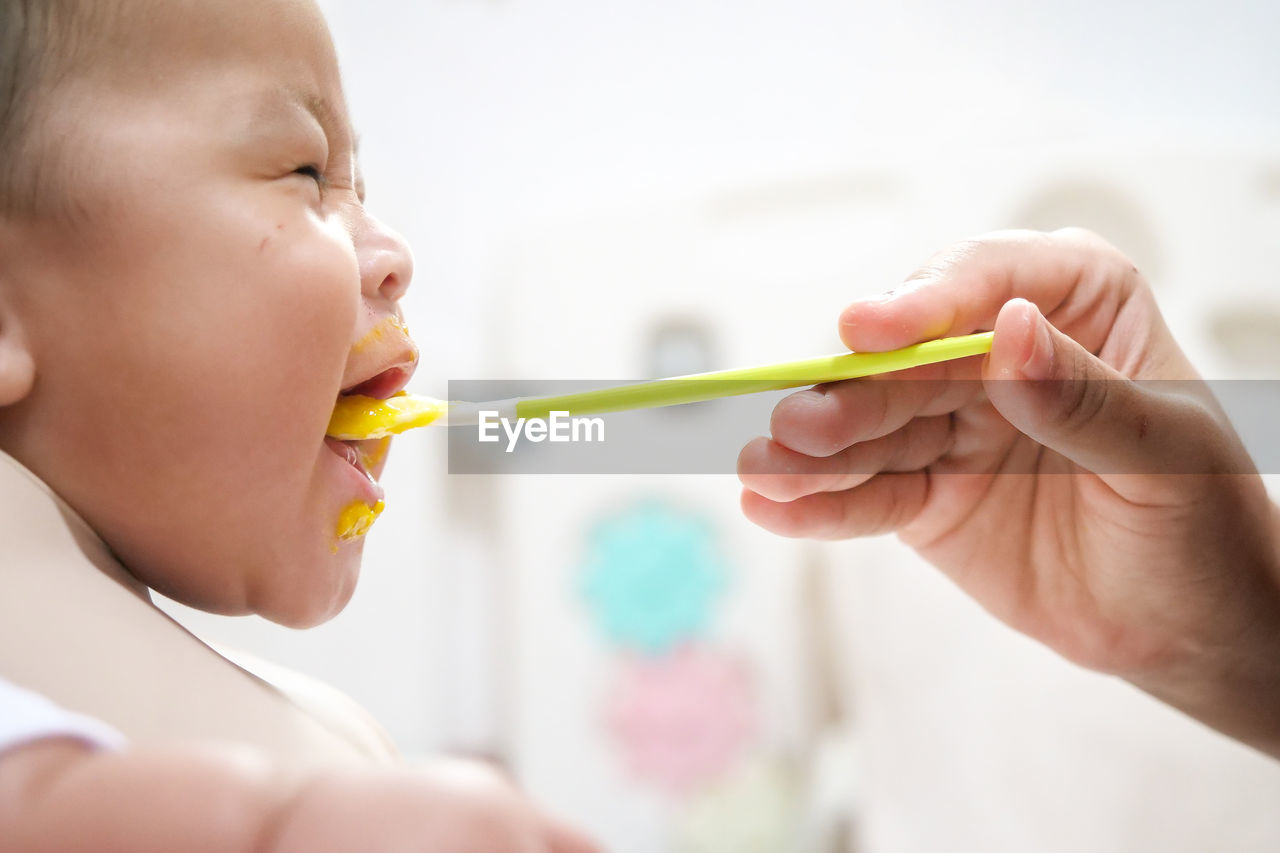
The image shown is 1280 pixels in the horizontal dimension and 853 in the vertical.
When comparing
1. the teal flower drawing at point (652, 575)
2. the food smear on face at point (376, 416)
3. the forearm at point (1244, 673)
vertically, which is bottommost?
the teal flower drawing at point (652, 575)

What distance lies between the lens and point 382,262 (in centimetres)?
50

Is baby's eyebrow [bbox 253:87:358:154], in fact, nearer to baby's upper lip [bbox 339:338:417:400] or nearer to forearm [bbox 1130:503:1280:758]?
baby's upper lip [bbox 339:338:417:400]

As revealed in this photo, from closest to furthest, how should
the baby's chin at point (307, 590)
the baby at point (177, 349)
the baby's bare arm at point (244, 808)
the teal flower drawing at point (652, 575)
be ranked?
1. the baby's bare arm at point (244, 808)
2. the baby at point (177, 349)
3. the baby's chin at point (307, 590)
4. the teal flower drawing at point (652, 575)

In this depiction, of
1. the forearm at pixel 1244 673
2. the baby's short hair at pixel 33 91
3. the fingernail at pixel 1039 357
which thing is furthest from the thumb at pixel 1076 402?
the baby's short hair at pixel 33 91

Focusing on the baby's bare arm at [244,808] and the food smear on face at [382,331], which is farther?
the food smear on face at [382,331]

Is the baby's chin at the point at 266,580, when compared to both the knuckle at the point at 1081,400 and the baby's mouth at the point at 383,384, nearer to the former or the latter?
the baby's mouth at the point at 383,384

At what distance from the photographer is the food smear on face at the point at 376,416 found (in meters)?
0.49

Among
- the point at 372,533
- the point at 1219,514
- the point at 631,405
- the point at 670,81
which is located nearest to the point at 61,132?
the point at 631,405

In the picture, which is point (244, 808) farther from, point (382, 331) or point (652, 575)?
point (652, 575)

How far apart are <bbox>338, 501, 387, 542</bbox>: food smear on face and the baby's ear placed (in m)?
0.15

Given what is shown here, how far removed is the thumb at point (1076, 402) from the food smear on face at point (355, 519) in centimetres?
30

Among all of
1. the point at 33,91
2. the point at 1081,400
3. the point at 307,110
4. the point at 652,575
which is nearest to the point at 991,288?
the point at 1081,400

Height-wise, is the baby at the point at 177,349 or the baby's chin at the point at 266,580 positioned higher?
the baby at the point at 177,349

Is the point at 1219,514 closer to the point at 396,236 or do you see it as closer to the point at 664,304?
the point at 396,236
